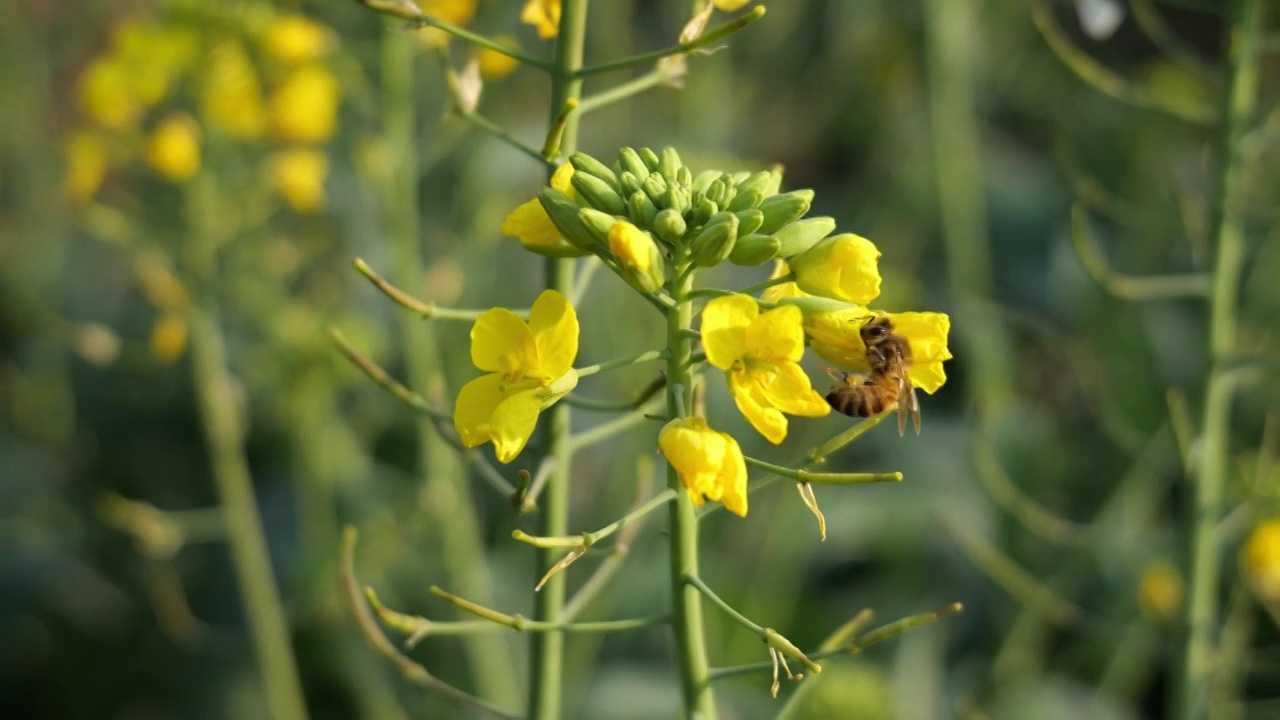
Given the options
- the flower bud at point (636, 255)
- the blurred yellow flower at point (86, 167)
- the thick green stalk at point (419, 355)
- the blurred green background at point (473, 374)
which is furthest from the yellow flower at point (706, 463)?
the blurred yellow flower at point (86, 167)

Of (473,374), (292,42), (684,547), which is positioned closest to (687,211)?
(684,547)

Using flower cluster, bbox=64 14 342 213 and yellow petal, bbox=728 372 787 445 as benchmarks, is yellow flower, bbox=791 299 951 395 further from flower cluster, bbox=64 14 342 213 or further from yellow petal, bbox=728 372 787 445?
flower cluster, bbox=64 14 342 213

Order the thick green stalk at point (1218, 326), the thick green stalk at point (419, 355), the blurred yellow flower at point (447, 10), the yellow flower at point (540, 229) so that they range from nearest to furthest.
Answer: the yellow flower at point (540, 229), the thick green stalk at point (1218, 326), the blurred yellow flower at point (447, 10), the thick green stalk at point (419, 355)

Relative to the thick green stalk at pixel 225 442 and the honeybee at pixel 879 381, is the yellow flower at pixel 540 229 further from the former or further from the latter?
the thick green stalk at pixel 225 442

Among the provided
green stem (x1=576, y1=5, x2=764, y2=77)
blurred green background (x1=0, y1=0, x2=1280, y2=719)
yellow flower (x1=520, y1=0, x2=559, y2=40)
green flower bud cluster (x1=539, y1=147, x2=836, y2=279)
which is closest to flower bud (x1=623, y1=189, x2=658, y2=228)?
green flower bud cluster (x1=539, y1=147, x2=836, y2=279)

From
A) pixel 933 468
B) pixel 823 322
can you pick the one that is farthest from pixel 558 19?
pixel 933 468

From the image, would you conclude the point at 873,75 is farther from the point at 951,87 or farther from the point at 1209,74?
the point at 1209,74
